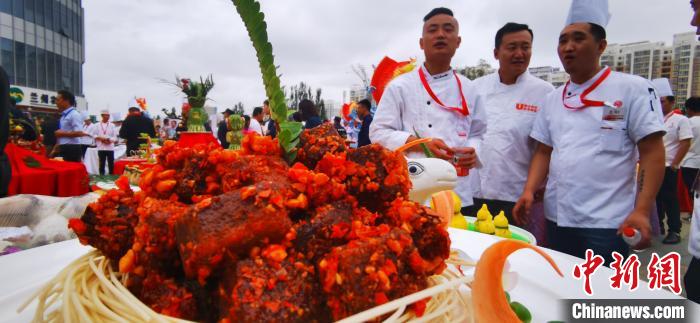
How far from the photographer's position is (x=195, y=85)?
14.1 ft

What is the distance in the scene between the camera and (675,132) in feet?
21.1

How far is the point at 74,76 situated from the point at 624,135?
118ft

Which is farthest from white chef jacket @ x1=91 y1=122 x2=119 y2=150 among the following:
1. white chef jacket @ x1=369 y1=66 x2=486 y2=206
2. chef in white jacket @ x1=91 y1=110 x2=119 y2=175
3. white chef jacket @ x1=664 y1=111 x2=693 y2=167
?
white chef jacket @ x1=664 y1=111 x2=693 y2=167

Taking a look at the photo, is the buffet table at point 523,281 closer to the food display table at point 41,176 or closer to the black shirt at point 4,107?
the black shirt at point 4,107

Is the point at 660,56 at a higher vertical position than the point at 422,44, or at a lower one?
higher

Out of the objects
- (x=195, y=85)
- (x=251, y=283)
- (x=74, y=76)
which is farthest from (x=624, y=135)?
(x=74, y=76)

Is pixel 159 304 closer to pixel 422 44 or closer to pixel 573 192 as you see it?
pixel 573 192

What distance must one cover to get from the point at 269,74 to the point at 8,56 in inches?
1178

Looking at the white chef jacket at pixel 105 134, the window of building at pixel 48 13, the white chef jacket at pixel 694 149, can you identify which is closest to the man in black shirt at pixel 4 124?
the white chef jacket at pixel 105 134

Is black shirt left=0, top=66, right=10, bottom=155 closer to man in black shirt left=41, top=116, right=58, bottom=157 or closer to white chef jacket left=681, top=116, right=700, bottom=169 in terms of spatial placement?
man in black shirt left=41, top=116, right=58, bottom=157

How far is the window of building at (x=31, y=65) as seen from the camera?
79.5 feet

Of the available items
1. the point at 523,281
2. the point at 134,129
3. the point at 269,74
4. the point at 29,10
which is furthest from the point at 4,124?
the point at 29,10

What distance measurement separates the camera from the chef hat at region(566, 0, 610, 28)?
7.80ft

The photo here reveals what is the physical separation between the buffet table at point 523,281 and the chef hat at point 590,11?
5.86ft
